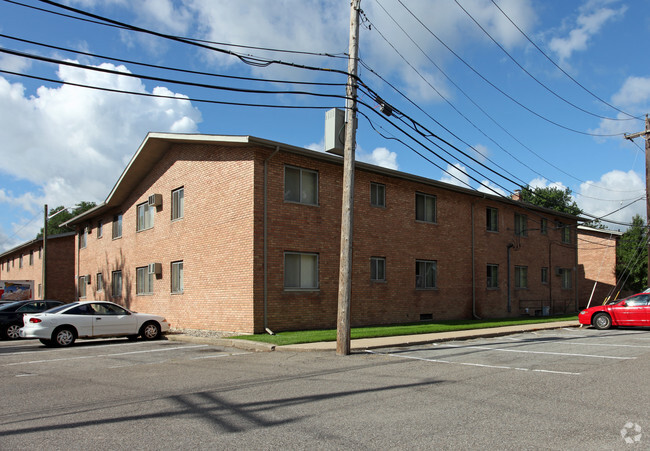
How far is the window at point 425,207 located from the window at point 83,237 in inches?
822

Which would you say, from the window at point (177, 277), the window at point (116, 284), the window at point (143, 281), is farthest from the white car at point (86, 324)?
the window at point (116, 284)

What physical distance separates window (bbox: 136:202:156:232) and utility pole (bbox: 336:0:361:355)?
1334 cm

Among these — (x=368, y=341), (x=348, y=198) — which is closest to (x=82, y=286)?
(x=368, y=341)

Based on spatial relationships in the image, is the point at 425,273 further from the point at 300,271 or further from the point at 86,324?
the point at 86,324

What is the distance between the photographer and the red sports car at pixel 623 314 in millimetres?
19562

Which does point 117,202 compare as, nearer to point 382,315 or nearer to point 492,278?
point 382,315

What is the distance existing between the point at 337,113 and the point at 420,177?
964 centimetres

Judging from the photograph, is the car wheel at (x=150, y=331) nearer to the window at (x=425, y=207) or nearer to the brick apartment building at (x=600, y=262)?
the window at (x=425, y=207)

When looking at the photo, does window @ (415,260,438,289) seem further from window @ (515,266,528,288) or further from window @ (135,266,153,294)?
window @ (135,266,153,294)

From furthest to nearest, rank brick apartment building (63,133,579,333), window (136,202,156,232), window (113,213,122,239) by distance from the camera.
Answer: window (113,213,122,239) → window (136,202,156,232) → brick apartment building (63,133,579,333)

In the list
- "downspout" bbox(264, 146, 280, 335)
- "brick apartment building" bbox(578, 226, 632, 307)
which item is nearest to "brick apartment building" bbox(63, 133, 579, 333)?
"downspout" bbox(264, 146, 280, 335)

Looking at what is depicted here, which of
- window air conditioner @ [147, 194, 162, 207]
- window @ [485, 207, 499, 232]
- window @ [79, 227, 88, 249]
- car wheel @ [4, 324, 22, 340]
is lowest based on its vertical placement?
car wheel @ [4, 324, 22, 340]

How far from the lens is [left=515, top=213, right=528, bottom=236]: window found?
2807 centimetres

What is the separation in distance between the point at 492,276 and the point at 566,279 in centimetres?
923
